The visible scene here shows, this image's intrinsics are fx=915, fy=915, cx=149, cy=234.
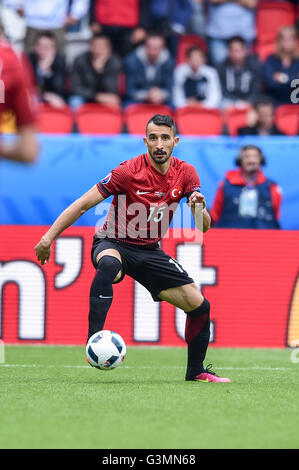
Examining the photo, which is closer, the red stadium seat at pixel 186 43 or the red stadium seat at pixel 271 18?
the red stadium seat at pixel 186 43

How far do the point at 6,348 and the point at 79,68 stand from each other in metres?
5.46

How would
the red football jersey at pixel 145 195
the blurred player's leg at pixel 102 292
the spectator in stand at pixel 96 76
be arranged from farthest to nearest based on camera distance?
the spectator in stand at pixel 96 76
the red football jersey at pixel 145 195
the blurred player's leg at pixel 102 292

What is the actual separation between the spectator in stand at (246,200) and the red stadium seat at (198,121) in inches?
76.5

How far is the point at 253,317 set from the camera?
10.3 metres

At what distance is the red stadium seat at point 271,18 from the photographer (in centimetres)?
1602

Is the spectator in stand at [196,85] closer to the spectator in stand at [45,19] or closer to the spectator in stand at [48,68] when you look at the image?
the spectator in stand at [48,68]

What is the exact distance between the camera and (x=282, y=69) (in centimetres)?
1403

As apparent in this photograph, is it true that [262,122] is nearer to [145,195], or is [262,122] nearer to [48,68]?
[48,68]

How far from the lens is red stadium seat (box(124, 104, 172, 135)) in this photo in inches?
501

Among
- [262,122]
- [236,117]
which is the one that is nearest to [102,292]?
[262,122]

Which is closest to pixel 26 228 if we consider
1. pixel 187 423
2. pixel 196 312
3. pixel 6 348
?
pixel 6 348

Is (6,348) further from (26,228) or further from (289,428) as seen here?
(289,428)

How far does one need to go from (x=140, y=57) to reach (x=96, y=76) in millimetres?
807

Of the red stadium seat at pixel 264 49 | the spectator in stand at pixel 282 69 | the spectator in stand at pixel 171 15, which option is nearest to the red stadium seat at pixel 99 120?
the spectator in stand at pixel 282 69
